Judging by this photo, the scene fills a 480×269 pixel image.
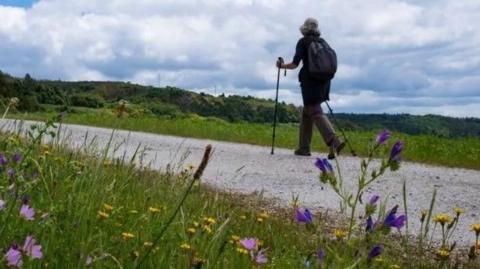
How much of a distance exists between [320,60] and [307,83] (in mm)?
486

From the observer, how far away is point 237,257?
10.1 feet

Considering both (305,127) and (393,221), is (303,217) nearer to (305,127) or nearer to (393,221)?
(393,221)

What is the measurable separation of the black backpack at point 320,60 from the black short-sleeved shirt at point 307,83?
12 cm

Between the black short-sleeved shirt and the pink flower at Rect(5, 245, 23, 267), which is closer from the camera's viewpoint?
the pink flower at Rect(5, 245, 23, 267)

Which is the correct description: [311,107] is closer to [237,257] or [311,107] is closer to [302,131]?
[302,131]

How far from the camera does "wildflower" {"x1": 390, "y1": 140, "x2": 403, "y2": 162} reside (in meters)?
2.27

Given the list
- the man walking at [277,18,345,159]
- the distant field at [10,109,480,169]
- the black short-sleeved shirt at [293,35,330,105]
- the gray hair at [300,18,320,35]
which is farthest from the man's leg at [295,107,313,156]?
the gray hair at [300,18,320,35]

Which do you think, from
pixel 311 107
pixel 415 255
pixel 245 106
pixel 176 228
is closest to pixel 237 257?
pixel 176 228

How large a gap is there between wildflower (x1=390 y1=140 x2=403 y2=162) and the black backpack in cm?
964

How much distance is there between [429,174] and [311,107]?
7.56 ft

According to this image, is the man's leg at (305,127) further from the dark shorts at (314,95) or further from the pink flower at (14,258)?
the pink flower at (14,258)

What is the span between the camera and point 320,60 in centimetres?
1184

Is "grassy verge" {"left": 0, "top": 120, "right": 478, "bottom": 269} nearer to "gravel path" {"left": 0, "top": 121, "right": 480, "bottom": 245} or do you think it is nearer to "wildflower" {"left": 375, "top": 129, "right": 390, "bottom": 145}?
"wildflower" {"left": 375, "top": 129, "right": 390, "bottom": 145}

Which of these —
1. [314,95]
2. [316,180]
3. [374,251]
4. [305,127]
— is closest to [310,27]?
[314,95]
